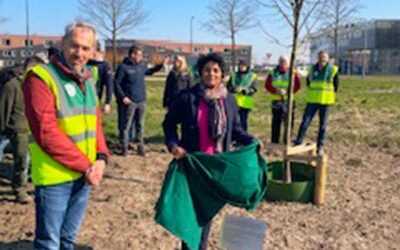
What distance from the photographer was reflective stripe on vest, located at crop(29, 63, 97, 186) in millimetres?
2898

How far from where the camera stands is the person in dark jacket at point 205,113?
12.1ft

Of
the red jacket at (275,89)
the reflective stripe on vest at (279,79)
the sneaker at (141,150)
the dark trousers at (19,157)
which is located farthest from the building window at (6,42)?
the dark trousers at (19,157)

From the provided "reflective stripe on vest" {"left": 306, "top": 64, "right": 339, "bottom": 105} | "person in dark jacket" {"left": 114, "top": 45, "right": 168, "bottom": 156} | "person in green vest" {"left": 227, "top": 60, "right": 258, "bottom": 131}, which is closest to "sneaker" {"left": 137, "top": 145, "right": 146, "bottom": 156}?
"person in dark jacket" {"left": 114, "top": 45, "right": 168, "bottom": 156}

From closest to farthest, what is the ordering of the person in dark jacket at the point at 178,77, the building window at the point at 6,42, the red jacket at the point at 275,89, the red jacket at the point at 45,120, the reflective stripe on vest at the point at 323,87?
the red jacket at the point at 45,120 < the person in dark jacket at the point at 178,77 < the reflective stripe on vest at the point at 323,87 < the red jacket at the point at 275,89 < the building window at the point at 6,42

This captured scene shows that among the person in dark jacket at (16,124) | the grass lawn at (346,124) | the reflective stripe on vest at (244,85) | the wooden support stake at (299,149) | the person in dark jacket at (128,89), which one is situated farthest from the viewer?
the grass lawn at (346,124)

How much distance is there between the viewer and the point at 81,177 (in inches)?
122

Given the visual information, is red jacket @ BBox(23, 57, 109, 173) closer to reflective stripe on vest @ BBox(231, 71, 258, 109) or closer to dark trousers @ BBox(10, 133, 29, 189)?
dark trousers @ BBox(10, 133, 29, 189)

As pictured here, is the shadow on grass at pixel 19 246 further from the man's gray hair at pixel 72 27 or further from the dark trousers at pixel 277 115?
the dark trousers at pixel 277 115

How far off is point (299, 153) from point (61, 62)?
4.03m

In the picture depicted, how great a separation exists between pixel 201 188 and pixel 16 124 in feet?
9.90

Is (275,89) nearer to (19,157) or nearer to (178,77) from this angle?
(178,77)

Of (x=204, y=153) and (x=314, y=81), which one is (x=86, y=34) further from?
(x=314, y=81)

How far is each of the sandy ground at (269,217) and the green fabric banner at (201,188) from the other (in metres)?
1.13

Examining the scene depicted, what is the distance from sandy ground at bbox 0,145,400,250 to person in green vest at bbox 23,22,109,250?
5.70 feet
